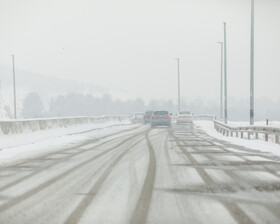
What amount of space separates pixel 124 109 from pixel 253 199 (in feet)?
608

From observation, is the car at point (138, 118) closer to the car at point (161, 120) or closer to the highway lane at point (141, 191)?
the car at point (161, 120)

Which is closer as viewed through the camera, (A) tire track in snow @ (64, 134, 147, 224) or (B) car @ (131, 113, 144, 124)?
(A) tire track in snow @ (64, 134, 147, 224)

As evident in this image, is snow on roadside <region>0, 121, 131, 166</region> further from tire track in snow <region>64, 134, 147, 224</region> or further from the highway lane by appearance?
tire track in snow <region>64, 134, 147, 224</region>

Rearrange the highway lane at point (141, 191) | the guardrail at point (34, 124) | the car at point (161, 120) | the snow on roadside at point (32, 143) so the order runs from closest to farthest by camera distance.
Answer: the highway lane at point (141, 191), the snow on roadside at point (32, 143), the guardrail at point (34, 124), the car at point (161, 120)

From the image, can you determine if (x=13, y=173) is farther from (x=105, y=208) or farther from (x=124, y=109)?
(x=124, y=109)

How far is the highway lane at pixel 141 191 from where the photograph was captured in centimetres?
563

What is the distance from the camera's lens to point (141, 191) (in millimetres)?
7223

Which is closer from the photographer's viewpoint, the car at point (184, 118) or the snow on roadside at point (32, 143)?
the snow on roadside at point (32, 143)

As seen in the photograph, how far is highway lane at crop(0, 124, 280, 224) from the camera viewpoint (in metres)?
5.63

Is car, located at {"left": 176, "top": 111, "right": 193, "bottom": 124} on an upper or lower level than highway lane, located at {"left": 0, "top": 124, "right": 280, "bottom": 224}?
lower

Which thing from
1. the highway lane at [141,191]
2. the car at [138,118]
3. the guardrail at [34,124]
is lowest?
the car at [138,118]

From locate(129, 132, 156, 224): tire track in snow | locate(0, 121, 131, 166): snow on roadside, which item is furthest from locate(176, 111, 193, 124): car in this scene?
locate(129, 132, 156, 224): tire track in snow

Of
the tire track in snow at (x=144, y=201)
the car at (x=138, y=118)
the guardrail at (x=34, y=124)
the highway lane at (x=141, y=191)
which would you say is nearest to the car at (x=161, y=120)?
the guardrail at (x=34, y=124)

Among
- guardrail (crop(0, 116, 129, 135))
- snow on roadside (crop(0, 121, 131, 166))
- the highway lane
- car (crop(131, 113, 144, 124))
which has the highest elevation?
guardrail (crop(0, 116, 129, 135))
